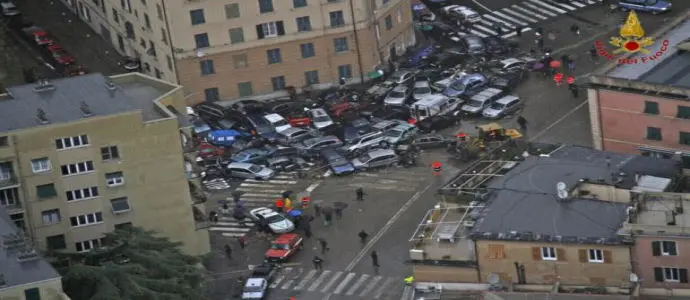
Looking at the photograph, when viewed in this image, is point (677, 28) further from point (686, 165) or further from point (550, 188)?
point (550, 188)

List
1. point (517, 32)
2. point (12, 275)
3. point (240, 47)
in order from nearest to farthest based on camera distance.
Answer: point (12, 275), point (240, 47), point (517, 32)

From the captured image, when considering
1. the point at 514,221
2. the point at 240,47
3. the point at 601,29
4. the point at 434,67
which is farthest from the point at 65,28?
the point at 514,221

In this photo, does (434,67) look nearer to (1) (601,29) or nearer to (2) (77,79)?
(1) (601,29)

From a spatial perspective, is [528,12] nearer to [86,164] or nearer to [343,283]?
[343,283]

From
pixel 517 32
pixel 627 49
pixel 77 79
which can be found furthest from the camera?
pixel 517 32

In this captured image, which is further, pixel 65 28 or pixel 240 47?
pixel 65 28

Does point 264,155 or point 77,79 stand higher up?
point 77,79

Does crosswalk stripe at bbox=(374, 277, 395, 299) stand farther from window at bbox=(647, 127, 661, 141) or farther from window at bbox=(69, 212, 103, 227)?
window at bbox=(647, 127, 661, 141)
